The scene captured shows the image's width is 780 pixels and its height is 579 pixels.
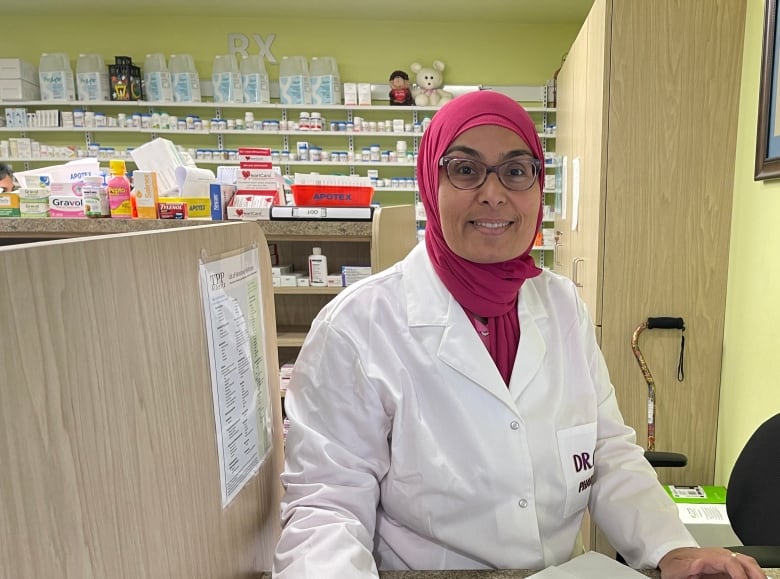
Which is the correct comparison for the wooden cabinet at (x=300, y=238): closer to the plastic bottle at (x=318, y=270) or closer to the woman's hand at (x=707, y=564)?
the plastic bottle at (x=318, y=270)

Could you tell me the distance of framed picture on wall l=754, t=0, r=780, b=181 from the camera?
5.64ft

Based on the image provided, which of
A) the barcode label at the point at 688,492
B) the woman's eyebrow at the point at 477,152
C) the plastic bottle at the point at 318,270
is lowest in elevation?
the barcode label at the point at 688,492

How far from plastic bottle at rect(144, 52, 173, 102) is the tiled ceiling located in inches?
18.0

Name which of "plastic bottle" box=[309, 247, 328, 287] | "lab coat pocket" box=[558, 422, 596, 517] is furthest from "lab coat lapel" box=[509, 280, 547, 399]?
"plastic bottle" box=[309, 247, 328, 287]

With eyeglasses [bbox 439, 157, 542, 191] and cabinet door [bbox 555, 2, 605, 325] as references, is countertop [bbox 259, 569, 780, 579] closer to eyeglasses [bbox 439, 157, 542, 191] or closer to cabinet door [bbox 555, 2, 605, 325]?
eyeglasses [bbox 439, 157, 542, 191]

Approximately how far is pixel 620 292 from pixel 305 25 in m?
4.10

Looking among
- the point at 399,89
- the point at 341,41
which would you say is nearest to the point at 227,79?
the point at 341,41

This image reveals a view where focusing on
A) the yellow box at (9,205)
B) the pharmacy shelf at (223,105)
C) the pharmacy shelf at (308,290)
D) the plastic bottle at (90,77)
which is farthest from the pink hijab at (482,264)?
the plastic bottle at (90,77)

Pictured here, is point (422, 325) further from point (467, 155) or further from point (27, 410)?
point (27, 410)

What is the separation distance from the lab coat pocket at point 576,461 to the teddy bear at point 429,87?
4236 mm

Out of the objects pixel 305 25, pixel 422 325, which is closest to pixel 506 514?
pixel 422 325

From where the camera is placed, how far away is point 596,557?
2.61ft

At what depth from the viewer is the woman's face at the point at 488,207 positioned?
3.15 ft

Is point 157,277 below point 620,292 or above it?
above
